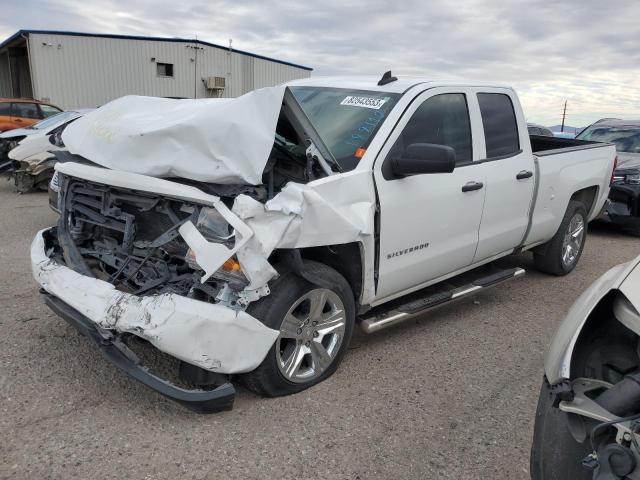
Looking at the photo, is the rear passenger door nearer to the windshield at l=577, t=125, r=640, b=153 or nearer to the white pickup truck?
the white pickup truck

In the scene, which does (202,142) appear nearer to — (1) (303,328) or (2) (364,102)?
(1) (303,328)

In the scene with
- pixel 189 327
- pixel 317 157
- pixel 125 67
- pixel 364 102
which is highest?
pixel 364 102

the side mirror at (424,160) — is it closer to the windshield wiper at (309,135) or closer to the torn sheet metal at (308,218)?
the torn sheet metal at (308,218)

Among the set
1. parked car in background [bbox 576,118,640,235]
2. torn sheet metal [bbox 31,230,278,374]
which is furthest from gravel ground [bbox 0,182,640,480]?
parked car in background [bbox 576,118,640,235]

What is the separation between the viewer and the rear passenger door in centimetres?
462

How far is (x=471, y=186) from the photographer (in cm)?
431

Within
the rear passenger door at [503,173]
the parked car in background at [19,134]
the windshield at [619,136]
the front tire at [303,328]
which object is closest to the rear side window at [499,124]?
the rear passenger door at [503,173]

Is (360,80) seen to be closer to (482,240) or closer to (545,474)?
(482,240)

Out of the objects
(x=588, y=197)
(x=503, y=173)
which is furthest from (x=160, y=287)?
(x=588, y=197)

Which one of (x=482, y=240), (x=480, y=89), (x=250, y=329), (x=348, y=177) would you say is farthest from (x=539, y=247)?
(x=250, y=329)

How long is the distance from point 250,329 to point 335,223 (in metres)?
0.79

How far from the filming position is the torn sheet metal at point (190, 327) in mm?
2826

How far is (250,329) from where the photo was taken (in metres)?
2.92

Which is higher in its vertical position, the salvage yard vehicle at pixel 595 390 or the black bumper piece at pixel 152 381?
the salvage yard vehicle at pixel 595 390
